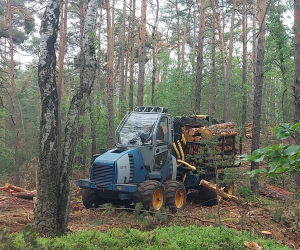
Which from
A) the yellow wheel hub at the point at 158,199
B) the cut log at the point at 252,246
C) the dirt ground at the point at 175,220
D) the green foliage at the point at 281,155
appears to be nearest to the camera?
the green foliage at the point at 281,155

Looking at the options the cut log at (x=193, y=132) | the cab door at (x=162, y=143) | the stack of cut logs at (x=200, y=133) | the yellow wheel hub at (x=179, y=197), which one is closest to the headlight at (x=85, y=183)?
the cab door at (x=162, y=143)

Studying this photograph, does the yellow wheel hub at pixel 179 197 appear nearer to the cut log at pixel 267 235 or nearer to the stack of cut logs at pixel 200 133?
the stack of cut logs at pixel 200 133

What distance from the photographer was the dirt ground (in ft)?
24.4

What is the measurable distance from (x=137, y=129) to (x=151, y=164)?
44.9 inches

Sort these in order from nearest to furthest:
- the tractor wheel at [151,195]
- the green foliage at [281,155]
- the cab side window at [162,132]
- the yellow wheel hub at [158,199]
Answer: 1. the green foliage at [281,155]
2. the tractor wheel at [151,195]
3. the yellow wheel hub at [158,199]
4. the cab side window at [162,132]

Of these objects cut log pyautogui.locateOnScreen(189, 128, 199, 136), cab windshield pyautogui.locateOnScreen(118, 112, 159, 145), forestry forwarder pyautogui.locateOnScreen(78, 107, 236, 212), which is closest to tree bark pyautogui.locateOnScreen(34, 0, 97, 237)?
forestry forwarder pyautogui.locateOnScreen(78, 107, 236, 212)

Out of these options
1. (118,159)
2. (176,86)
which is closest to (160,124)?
(118,159)

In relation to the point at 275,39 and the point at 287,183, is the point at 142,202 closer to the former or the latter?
the point at 287,183

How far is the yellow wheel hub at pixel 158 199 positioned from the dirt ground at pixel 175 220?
633 mm

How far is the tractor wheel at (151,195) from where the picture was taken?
8.34 m

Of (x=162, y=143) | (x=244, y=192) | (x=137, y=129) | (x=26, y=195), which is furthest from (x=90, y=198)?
(x=244, y=192)

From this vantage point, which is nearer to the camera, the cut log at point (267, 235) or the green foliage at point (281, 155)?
the green foliage at point (281, 155)

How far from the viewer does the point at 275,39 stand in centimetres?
2084

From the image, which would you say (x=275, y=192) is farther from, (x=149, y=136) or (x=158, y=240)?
(x=158, y=240)
